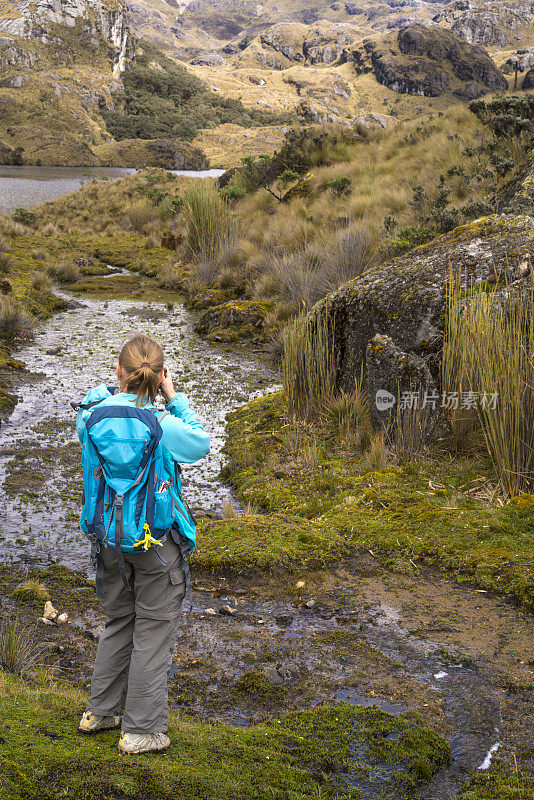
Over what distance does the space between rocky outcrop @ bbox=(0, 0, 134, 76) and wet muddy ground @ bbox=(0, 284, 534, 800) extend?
12749 cm

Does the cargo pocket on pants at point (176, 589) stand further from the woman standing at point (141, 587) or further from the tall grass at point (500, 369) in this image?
the tall grass at point (500, 369)

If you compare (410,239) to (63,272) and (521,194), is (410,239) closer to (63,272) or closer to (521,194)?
(521,194)

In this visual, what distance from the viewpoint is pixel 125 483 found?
2.11 m

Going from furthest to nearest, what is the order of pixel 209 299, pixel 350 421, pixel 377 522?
pixel 209 299
pixel 350 421
pixel 377 522

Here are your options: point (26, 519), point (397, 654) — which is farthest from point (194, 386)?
point (397, 654)

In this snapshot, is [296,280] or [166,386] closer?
[166,386]

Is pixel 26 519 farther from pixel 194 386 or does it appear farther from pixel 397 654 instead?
pixel 194 386

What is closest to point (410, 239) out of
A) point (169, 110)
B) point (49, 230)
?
point (49, 230)

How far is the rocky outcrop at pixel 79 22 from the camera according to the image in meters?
109

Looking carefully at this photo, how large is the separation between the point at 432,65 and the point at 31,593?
165 m

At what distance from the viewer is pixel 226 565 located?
4078 millimetres

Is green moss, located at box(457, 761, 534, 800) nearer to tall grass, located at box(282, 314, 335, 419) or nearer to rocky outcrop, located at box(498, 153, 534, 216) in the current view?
tall grass, located at box(282, 314, 335, 419)

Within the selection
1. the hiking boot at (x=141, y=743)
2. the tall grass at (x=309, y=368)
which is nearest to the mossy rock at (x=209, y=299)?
the tall grass at (x=309, y=368)

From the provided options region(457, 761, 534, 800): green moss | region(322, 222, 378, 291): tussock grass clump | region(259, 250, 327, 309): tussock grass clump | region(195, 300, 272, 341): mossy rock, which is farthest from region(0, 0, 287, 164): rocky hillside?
region(457, 761, 534, 800): green moss
